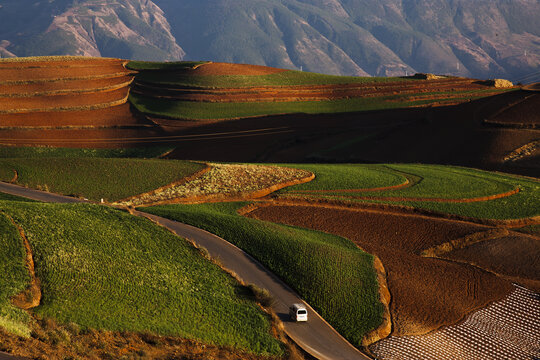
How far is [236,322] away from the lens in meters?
32.2

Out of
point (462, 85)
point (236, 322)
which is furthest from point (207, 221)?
point (462, 85)

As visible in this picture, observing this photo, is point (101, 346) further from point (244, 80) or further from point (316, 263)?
point (244, 80)

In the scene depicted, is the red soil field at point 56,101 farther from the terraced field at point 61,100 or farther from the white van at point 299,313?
the white van at point 299,313

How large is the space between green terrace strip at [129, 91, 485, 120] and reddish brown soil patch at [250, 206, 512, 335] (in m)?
62.1

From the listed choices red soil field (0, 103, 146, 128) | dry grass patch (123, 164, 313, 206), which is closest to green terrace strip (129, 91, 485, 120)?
red soil field (0, 103, 146, 128)

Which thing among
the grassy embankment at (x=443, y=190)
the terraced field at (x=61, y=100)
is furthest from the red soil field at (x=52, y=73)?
the grassy embankment at (x=443, y=190)

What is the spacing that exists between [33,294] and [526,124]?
266 feet

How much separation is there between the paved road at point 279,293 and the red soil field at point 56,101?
6978cm

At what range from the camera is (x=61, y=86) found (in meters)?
120

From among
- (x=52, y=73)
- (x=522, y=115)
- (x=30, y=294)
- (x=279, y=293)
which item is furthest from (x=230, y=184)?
(x=52, y=73)

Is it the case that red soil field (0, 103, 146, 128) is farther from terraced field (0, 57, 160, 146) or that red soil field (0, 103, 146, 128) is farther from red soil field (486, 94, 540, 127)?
red soil field (486, 94, 540, 127)

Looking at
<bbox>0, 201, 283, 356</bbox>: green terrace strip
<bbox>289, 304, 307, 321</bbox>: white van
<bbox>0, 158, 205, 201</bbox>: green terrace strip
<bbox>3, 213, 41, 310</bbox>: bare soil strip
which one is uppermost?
<bbox>3, 213, 41, 310</bbox>: bare soil strip

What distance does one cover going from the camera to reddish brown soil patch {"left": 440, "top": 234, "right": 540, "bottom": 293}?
43.8 m

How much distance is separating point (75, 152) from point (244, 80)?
47126 mm
